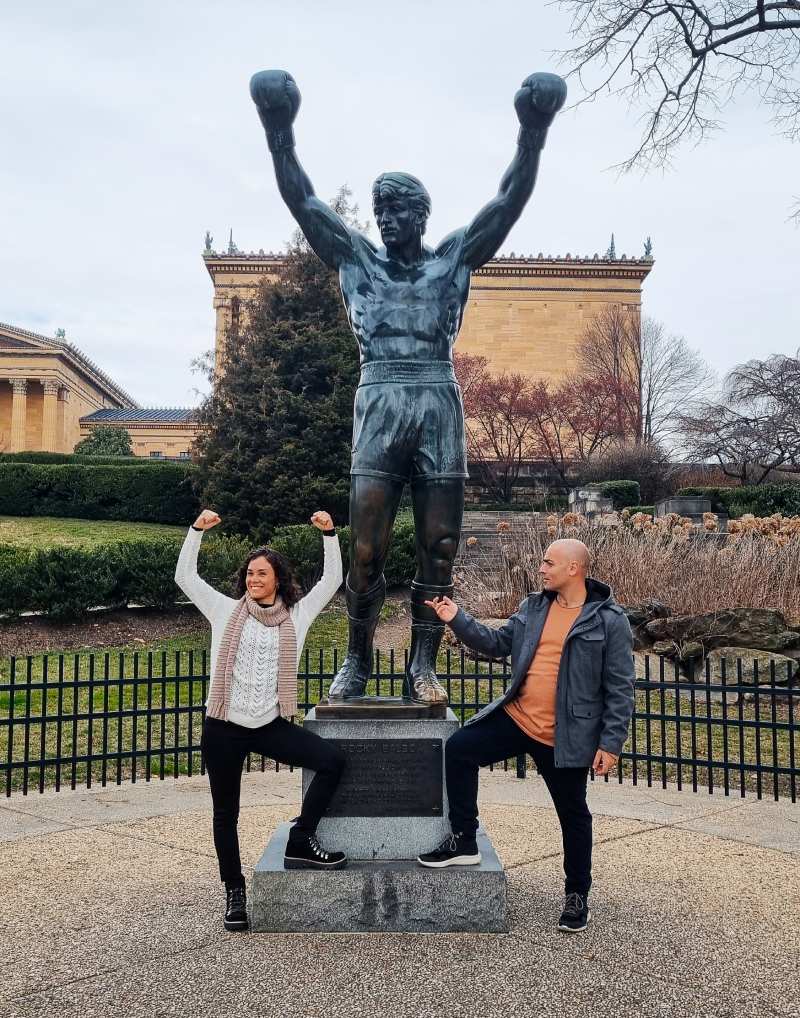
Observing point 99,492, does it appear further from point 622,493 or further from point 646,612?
point 646,612

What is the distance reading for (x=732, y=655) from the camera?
9.91 meters

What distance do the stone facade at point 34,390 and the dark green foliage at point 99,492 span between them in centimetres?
2779

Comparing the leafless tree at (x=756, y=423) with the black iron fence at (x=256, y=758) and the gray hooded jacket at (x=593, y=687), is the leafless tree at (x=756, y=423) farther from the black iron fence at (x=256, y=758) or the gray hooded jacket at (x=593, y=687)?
the gray hooded jacket at (x=593, y=687)

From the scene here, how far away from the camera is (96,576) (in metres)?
12.3

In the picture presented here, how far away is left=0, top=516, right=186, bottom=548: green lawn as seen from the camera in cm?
1897

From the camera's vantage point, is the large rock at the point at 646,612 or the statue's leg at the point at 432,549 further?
the large rock at the point at 646,612

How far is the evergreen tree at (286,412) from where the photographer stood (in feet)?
59.2

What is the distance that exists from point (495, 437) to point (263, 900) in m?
29.6

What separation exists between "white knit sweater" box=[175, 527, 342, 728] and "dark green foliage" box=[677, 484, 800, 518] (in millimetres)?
19056

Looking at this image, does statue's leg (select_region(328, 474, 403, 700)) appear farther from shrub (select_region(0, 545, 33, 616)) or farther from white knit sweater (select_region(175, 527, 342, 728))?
shrub (select_region(0, 545, 33, 616))

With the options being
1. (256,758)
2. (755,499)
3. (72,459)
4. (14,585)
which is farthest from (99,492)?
(755,499)

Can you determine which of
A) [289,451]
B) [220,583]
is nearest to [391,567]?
[220,583]

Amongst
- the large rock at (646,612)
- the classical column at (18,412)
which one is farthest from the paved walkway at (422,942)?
the classical column at (18,412)

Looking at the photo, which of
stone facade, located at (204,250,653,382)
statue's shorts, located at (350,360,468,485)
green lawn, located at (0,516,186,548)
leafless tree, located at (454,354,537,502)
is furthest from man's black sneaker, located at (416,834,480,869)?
stone facade, located at (204,250,653,382)
